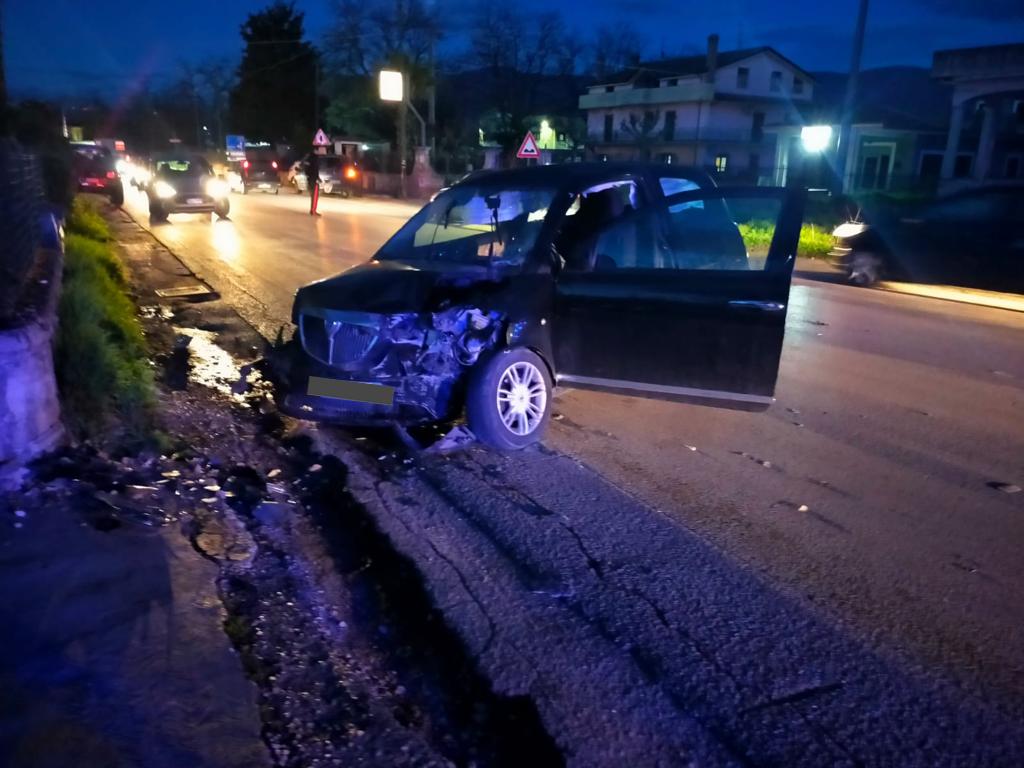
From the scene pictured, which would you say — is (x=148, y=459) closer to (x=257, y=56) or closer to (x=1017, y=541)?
(x=1017, y=541)

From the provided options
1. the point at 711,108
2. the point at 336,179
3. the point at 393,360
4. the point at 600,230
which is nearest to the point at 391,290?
the point at 393,360

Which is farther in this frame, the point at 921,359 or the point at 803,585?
the point at 921,359

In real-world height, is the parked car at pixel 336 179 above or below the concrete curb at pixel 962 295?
above

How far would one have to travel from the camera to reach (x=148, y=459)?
4953mm

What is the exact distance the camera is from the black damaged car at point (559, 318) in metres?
5.12

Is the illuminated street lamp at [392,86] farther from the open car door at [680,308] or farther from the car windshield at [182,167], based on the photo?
the open car door at [680,308]

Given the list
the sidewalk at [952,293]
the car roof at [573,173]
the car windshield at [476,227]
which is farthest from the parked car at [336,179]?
the car roof at [573,173]

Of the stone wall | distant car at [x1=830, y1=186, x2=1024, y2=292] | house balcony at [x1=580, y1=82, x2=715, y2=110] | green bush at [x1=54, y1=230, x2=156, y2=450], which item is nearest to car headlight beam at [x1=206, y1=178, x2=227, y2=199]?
distant car at [x1=830, y1=186, x2=1024, y2=292]

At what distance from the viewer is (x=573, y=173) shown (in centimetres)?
582

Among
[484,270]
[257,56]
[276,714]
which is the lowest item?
[276,714]

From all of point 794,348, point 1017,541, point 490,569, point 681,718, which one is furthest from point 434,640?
point 794,348

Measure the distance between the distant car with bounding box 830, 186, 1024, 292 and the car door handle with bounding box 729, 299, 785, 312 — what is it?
33.4 ft

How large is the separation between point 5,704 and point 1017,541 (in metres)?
4.61

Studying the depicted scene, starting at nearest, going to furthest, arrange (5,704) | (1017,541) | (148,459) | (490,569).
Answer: (5,704) → (490,569) → (1017,541) → (148,459)
